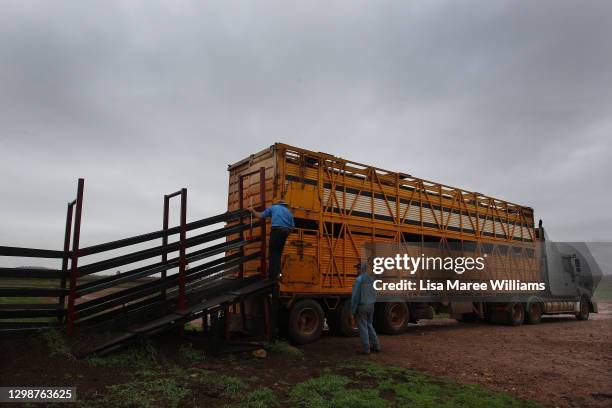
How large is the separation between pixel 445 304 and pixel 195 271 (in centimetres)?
879

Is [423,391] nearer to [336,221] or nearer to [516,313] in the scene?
[336,221]

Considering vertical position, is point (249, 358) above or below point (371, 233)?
below

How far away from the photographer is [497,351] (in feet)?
31.3

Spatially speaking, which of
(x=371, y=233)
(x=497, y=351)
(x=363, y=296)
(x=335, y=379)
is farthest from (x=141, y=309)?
(x=497, y=351)

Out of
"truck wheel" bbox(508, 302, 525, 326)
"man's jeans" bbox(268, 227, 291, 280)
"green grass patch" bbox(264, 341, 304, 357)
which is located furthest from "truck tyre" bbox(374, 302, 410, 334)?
"truck wheel" bbox(508, 302, 525, 326)

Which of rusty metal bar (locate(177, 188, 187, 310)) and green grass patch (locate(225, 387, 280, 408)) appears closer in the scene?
green grass patch (locate(225, 387, 280, 408))

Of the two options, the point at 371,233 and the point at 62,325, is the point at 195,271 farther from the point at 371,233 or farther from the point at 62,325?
the point at 371,233

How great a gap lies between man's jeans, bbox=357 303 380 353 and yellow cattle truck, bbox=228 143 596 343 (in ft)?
5.12

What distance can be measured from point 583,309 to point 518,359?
565 inches

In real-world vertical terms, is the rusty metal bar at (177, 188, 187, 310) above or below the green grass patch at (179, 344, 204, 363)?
above

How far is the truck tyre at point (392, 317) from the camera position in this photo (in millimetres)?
11820

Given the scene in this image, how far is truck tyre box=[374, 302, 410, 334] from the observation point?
38.8 ft

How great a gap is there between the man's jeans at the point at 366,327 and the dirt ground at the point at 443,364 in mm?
291

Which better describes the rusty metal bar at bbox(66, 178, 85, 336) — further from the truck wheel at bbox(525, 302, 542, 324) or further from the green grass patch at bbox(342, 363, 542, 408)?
the truck wheel at bbox(525, 302, 542, 324)
